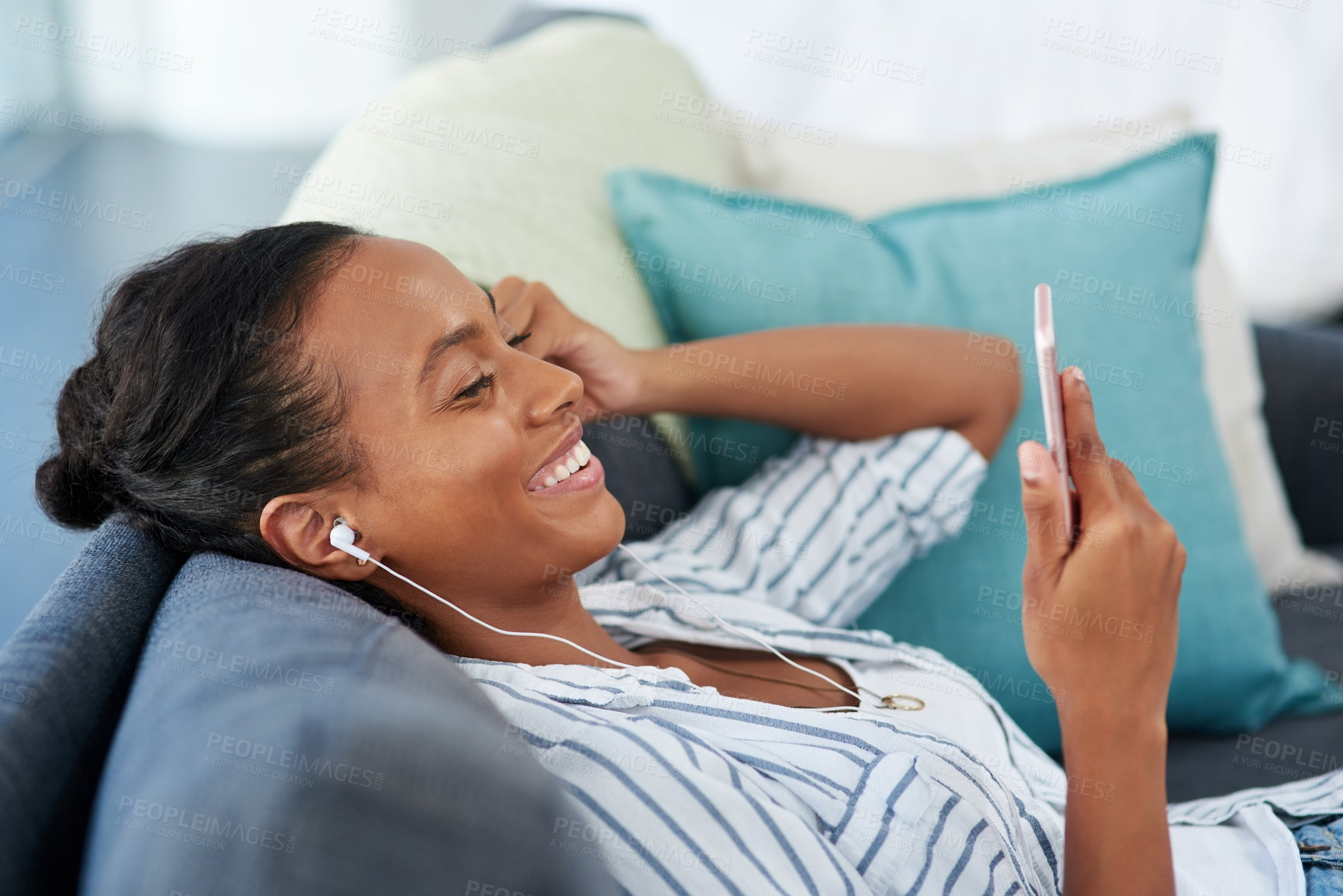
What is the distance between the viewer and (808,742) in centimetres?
81

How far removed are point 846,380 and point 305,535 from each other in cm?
63

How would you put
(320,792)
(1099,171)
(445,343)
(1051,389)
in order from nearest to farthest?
(320,792)
(1051,389)
(445,343)
(1099,171)

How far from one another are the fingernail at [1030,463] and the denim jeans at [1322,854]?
1.58 ft

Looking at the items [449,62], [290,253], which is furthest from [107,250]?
[290,253]

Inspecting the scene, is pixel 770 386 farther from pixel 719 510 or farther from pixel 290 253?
pixel 290 253

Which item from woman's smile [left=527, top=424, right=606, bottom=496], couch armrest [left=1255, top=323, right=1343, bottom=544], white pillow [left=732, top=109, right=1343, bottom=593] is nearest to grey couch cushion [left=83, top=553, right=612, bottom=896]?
woman's smile [left=527, top=424, right=606, bottom=496]

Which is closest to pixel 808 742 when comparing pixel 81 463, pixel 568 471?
pixel 568 471

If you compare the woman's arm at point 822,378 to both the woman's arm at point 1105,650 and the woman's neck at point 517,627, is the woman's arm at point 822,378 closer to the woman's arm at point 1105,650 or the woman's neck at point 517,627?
the woman's neck at point 517,627

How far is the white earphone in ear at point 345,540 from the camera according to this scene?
2.65 feet

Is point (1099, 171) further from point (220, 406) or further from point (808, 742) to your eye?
point (220, 406)

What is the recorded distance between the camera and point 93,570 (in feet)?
2.31

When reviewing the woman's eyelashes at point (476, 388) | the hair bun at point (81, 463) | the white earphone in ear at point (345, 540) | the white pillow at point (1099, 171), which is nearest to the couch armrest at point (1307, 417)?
the white pillow at point (1099, 171)

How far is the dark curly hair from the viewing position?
0.78 m

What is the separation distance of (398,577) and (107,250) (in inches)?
101
